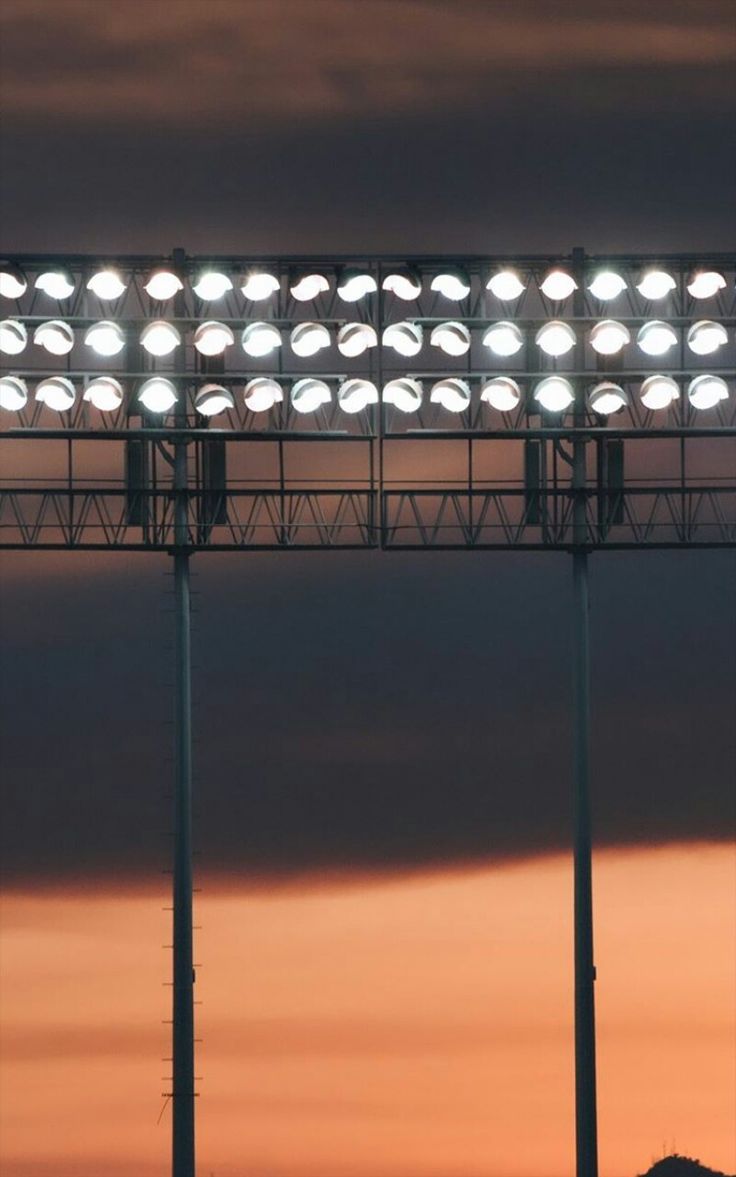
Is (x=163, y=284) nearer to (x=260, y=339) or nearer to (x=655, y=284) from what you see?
(x=260, y=339)

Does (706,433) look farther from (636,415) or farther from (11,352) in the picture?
(11,352)

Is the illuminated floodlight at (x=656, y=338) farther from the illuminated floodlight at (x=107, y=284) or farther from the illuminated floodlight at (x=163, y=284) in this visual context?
the illuminated floodlight at (x=107, y=284)

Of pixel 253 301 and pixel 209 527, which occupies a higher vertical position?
pixel 253 301

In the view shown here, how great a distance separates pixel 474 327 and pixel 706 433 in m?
2.70

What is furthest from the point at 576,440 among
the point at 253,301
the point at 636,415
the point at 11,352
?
the point at 11,352

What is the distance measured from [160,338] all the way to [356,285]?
211 cm

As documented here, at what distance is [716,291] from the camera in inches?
1199

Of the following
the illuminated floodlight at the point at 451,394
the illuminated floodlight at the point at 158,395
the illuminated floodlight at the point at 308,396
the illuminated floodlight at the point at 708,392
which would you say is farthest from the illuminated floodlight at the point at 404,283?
the illuminated floodlight at the point at 708,392

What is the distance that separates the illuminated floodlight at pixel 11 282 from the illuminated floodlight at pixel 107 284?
742mm

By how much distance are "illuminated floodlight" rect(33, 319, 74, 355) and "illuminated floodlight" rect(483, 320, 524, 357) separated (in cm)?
434

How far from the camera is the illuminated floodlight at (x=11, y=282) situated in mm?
30344

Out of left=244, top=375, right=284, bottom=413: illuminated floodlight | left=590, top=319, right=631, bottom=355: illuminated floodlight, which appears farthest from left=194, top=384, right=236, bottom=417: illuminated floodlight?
left=590, top=319, right=631, bottom=355: illuminated floodlight

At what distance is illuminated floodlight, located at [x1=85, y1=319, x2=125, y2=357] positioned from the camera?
29922mm

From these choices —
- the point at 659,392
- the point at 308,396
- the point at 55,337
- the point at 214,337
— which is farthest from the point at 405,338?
the point at 55,337
